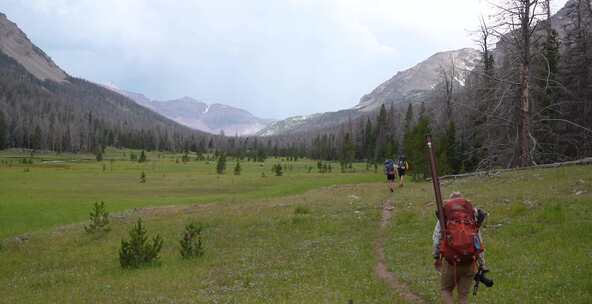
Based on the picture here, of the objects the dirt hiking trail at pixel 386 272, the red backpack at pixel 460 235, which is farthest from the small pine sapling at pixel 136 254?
the red backpack at pixel 460 235

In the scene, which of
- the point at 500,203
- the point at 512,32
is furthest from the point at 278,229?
the point at 512,32

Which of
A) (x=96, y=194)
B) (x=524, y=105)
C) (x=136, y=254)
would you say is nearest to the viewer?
(x=136, y=254)

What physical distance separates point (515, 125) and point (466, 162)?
79.5 ft

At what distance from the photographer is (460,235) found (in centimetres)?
842

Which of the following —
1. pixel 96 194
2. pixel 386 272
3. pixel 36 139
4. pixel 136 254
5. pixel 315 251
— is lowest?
pixel 136 254

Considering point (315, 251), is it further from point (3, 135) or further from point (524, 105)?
point (3, 135)

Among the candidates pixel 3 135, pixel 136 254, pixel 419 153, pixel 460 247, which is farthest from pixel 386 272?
pixel 3 135

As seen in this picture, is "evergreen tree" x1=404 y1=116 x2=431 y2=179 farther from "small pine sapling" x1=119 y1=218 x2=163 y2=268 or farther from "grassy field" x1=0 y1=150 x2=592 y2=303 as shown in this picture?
"small pine sapling" x1=119 y1=218 x2=163 y2=268

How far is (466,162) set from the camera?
183ft

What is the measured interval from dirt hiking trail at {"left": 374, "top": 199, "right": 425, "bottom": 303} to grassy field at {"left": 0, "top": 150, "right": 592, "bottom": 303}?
245 millimetres

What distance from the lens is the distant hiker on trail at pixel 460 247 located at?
8445 mm

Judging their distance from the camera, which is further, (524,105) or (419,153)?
(419,153)

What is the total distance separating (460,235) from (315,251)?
39.2ft

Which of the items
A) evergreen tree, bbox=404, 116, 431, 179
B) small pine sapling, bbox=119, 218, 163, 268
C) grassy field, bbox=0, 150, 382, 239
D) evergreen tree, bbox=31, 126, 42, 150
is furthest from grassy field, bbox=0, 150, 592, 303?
evergreen tree, bbox=31, 126, 42, 150
